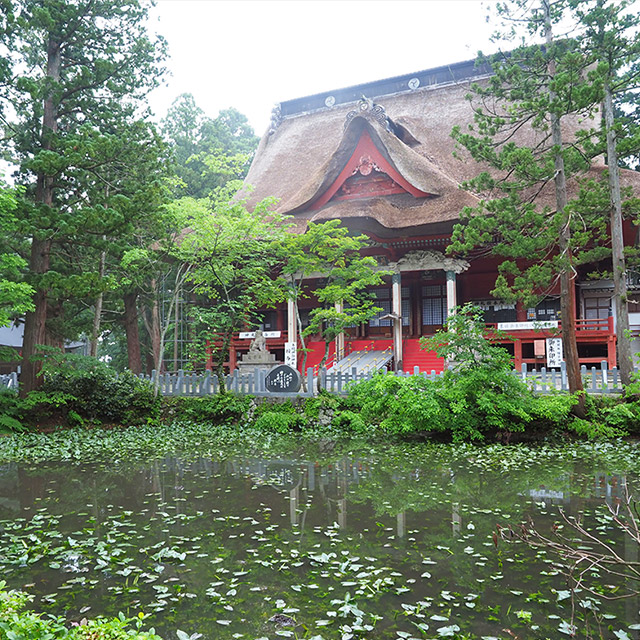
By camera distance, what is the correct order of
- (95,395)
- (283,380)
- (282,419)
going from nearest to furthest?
(282,419)
(283,380)
(95,395)

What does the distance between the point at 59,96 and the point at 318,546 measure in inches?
505

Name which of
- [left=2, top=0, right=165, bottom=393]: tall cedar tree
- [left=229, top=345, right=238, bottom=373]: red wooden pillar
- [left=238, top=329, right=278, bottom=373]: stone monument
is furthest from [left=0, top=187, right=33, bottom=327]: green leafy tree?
[left=229, top=345, right=238, bottom=373]: red wooden pillar

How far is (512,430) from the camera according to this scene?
10.2m

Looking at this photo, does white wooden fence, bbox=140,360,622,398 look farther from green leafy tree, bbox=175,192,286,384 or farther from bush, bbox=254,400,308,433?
green leafy tree, bbox=175,192,286,384

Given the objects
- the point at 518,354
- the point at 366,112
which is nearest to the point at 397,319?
the point at 518,354

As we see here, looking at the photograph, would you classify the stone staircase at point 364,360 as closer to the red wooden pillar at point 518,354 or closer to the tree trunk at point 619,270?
the red wooden pillar at point 518,354

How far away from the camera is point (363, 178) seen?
17953mm

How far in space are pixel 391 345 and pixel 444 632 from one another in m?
15.1

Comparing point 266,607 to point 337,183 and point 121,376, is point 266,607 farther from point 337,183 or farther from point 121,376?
point 337,183

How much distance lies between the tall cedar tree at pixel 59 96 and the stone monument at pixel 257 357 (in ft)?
22.5

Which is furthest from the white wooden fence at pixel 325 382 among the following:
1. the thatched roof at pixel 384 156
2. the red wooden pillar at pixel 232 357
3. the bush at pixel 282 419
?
the thatched roof at pixel 384 156

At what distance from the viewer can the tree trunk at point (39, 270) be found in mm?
12602

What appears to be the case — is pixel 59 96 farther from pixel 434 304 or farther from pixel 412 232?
pixel 434 304

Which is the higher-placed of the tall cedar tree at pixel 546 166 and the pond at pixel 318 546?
the tall cedar tree at pixel 546 166
